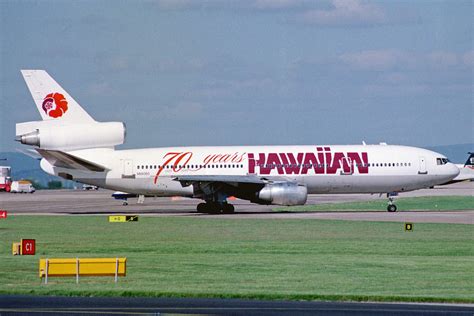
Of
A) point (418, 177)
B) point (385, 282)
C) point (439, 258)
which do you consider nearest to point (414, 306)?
point (385, 282)

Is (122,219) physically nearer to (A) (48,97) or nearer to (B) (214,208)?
(B) (214,208)

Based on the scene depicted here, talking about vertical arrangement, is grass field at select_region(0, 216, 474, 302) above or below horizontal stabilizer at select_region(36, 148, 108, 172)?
below

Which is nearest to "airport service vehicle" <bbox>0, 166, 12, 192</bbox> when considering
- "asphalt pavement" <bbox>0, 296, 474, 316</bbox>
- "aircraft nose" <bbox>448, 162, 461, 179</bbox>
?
"aircraft nose" <bbox>448, 162, 461, 179</bbox>

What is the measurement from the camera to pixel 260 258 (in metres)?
40.1

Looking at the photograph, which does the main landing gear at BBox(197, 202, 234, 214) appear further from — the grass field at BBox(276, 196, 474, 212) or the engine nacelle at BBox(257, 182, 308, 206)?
the grass field at BBox(276, 196, 474, 212)

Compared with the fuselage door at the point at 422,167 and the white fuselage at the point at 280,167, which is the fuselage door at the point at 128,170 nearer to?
the white fuselage at the point at 280,167

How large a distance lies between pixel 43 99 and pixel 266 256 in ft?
114

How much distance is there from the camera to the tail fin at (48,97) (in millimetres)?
71625

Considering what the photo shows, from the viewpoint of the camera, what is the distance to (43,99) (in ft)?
235

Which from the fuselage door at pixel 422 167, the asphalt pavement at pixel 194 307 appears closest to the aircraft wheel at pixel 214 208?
the fuselage door at pixel 422 167

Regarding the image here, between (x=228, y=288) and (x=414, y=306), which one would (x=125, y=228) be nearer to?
(x=228, y=288)

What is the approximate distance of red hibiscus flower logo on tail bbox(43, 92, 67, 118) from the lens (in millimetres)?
71625

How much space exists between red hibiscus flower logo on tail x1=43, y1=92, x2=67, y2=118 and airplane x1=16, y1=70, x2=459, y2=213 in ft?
0.22

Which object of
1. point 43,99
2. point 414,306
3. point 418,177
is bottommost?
point 414,306
